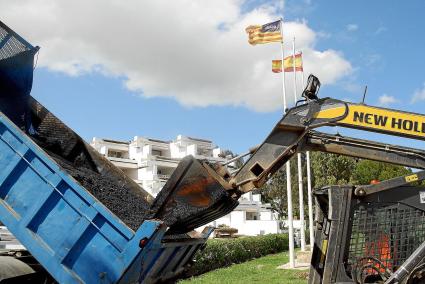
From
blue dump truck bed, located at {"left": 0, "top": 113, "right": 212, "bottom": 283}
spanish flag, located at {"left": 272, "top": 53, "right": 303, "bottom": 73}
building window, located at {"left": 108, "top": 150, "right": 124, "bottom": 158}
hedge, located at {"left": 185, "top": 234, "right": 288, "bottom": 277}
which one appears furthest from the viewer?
building window, located at {"left": 108, "top": 150, "right": 124, "bottom": 158}

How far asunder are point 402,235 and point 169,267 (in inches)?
107

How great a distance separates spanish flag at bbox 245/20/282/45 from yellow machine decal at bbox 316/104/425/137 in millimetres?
13475

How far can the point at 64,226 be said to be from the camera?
4.57 m

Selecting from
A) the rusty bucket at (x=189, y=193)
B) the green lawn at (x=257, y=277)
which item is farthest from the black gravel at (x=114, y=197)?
the green lawn at (x=257, y=277)

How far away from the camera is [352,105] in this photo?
5449 mm

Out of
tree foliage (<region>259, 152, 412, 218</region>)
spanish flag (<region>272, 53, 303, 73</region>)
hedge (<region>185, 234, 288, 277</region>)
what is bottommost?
hedge (<region>185, 234, 288, 277</region>)

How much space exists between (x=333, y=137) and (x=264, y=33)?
45.1 feet

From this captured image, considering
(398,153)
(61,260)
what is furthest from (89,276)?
(398,153)

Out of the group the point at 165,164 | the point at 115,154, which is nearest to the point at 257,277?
the point at 165,164

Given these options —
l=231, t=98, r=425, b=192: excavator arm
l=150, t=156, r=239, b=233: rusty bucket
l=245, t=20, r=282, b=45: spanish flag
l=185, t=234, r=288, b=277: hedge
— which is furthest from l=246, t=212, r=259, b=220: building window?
l=150, t=156, r=239, b=233: rusty bucket

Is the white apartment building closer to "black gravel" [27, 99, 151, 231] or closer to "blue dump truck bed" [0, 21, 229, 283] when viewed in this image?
"black gravel" [27, 99, 151, 231]

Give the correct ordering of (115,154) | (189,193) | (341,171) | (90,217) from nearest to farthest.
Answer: (90,217), (189,193), (341,171), (115,154)

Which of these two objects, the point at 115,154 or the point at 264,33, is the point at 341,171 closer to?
the point at 264,33

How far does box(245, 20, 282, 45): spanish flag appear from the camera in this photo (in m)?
18.5
